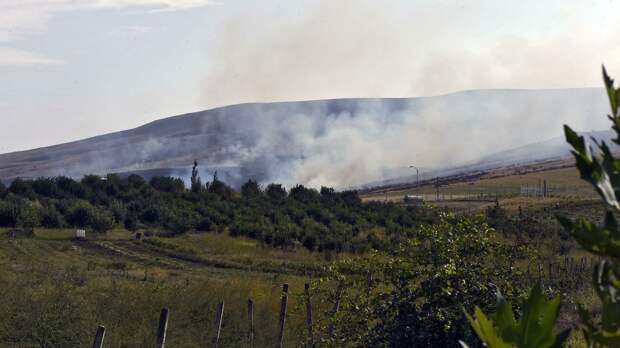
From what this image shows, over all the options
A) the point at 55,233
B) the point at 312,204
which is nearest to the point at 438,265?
the point at 55,233

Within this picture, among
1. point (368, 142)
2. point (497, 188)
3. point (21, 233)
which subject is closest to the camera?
point (21, 233)

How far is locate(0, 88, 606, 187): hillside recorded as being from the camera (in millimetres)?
142500

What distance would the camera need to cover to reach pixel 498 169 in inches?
5354

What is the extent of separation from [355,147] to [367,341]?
13699cm

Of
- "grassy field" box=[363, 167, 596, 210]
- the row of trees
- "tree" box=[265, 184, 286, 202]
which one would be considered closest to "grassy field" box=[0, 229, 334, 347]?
the row of trees

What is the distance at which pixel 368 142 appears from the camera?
150500 millimetres

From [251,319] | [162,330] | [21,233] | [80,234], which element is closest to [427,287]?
[162,330]

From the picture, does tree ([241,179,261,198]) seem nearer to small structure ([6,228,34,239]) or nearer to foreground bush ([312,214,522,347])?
small structure ([6,228,34,239])

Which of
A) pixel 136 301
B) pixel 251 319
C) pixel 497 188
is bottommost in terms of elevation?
pixel 497 188

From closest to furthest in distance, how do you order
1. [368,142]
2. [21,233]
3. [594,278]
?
[594,278], [21,233], [368,142]

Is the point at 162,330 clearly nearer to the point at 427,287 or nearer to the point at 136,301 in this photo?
the point at 427,287

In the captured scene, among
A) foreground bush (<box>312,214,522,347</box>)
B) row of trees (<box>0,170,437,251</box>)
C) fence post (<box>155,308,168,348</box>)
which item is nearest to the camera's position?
foreground bush (<box>312,214,522,347</box>)

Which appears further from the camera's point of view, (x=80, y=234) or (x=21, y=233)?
(x=80, y=234)

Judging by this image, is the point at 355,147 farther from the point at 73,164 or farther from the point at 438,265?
the point at 438,265
